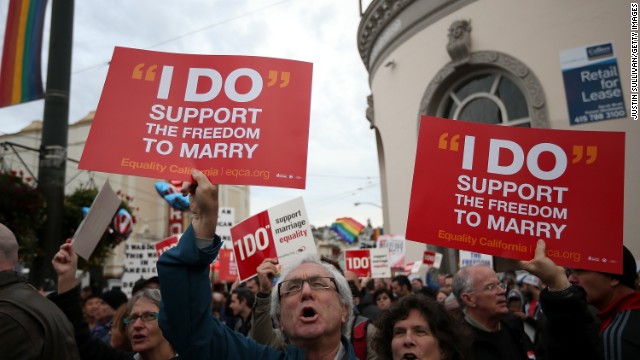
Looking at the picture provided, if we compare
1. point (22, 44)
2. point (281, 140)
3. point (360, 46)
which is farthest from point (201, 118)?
point (360, 46)

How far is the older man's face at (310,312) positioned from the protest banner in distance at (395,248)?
36.6ft

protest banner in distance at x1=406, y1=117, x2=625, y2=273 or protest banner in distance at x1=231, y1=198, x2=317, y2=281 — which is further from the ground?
protest banner in distance at x1=406, y1=117, x2=625, y2=273

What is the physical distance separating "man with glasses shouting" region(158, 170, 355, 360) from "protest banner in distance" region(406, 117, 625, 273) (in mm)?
869

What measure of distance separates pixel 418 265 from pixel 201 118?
11.1m

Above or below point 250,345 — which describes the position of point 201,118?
above

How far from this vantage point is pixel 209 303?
6.50ft

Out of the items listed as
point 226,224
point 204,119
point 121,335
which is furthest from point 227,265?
point 204,119

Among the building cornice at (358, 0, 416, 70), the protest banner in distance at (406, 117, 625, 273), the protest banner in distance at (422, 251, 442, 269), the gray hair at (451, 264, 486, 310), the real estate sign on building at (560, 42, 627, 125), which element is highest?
the building cornice at (358, 0, 416, 70)

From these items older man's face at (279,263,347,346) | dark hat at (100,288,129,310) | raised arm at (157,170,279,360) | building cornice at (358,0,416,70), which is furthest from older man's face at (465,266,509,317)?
building cornice at (358,0,416,70)

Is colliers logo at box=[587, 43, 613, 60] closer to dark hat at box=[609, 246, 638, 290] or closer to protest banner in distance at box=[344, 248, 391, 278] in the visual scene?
dark hat at box=[609, 246, 638, 290]

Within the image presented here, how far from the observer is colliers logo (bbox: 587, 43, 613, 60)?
6.79m

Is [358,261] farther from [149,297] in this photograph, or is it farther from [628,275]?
[628,275]

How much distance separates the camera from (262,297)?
144 inches

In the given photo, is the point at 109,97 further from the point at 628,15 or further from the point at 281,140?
the point at 628,15
